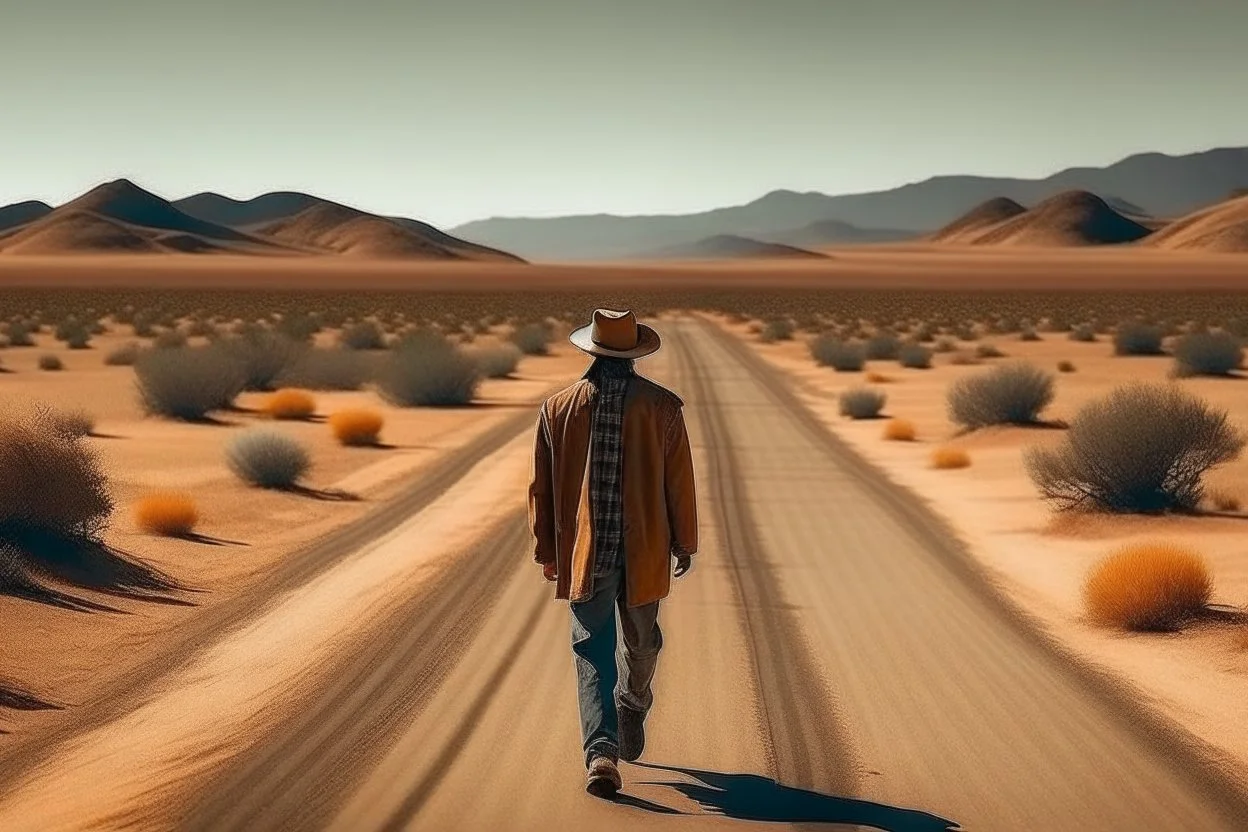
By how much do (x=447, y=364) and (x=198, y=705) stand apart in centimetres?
2452

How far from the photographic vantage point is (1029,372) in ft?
90.2

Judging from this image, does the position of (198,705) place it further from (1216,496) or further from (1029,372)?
(1029,372)

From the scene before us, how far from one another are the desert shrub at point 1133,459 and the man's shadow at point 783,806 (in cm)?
1095

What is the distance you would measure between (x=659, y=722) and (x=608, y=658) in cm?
160

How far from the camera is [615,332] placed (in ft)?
22.7

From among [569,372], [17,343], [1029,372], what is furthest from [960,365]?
[17,343]

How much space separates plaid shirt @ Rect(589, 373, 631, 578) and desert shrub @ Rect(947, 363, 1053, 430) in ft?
68.4

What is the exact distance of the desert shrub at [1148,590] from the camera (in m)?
11.4

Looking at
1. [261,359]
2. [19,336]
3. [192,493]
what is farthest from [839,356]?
[19,336]

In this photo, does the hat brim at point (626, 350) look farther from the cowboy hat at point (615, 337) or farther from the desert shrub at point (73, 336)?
the desert shrub at point (73, 336)

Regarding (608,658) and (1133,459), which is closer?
(608,658)

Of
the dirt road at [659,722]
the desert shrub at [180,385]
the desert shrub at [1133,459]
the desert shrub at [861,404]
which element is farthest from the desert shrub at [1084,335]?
the dirt road at [659,722]

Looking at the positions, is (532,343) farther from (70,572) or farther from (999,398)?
(70,572)

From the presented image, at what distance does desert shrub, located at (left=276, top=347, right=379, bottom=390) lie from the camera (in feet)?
123
